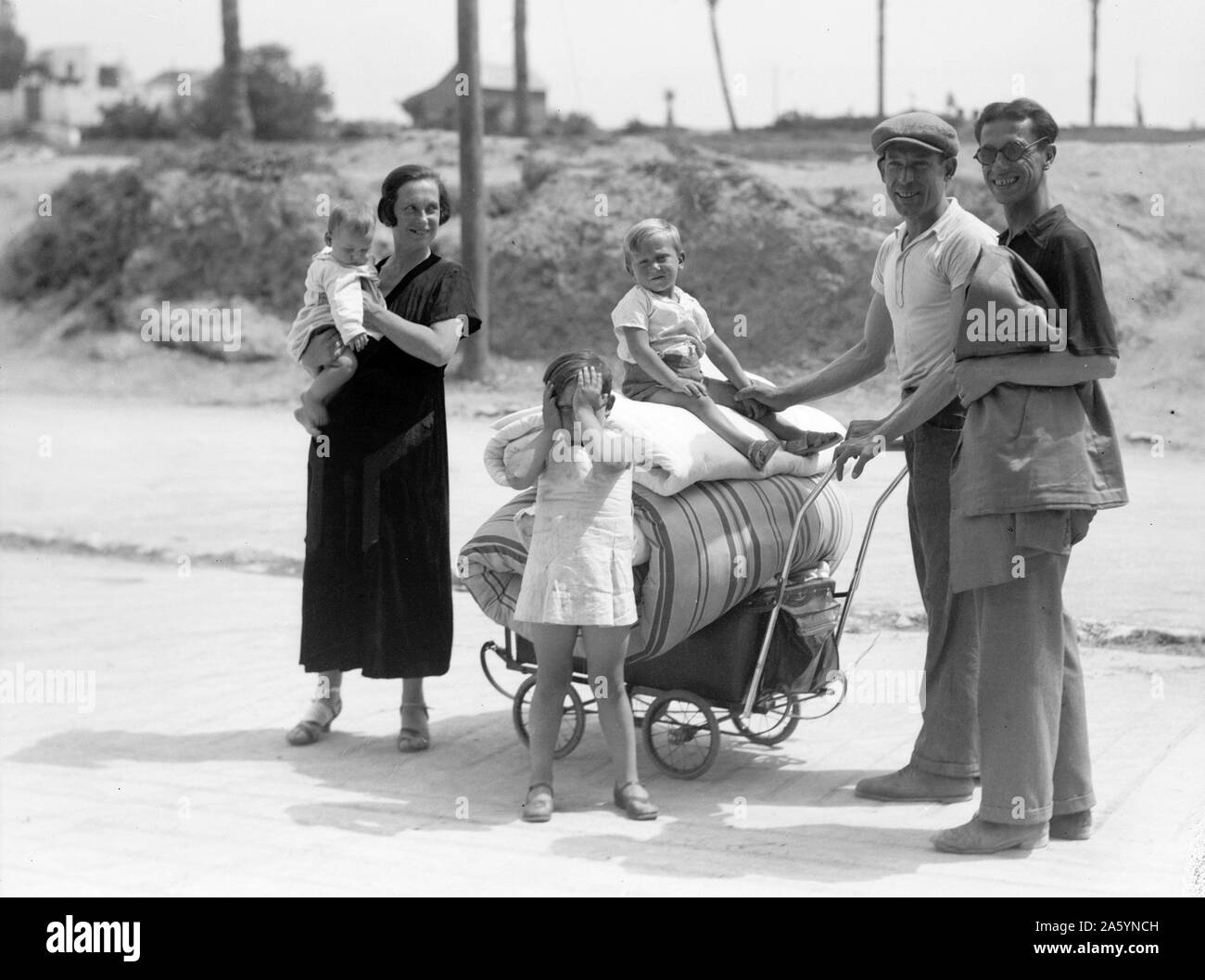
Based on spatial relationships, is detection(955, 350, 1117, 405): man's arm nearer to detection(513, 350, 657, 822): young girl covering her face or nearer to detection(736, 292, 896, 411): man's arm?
detection(736, 292, 896, 411): man's arm

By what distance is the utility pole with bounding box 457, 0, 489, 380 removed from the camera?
19.7m

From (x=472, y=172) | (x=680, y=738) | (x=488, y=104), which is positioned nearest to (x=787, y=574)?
(x=680, y=738)

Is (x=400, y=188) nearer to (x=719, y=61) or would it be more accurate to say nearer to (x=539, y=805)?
(x=539, y=805)

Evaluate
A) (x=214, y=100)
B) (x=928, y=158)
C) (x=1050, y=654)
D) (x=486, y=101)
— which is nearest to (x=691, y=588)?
(x=1050, y=654)

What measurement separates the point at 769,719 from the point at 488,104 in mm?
40899

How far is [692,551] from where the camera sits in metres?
5.48

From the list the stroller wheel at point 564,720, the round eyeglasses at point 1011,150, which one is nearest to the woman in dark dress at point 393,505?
the stroller wheel at point 564,720

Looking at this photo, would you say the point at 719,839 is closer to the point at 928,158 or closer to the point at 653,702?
the point at 653,702

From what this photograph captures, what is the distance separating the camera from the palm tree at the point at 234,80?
30812 millimetres

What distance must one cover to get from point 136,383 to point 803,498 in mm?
18932

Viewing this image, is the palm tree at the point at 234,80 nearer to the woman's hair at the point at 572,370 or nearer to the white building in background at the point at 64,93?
the white building in background at the point at 64,93

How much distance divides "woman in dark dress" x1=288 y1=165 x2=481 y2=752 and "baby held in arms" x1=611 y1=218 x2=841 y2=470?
2.28ft

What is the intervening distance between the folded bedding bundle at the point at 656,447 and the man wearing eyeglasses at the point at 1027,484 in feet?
3.27

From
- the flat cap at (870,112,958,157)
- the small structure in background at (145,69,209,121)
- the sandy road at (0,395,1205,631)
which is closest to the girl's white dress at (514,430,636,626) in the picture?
the flat cap at (870,112,958,157)
